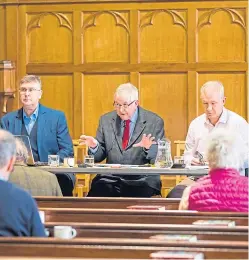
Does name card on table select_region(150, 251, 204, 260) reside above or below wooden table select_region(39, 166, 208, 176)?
below

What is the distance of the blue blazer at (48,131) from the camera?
775 cm

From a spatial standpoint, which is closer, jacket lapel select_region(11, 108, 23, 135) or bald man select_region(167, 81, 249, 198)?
bald man select_region(167, 81, 249, 198)

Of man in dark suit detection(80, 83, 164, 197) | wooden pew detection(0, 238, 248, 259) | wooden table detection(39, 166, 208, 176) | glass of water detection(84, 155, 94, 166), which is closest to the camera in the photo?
wooden pew detection(0, 238, 248, 259)

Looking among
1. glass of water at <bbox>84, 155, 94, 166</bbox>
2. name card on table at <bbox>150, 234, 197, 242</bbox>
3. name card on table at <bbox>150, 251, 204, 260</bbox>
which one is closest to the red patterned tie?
glass of water at <bbox>84, 155, 94, 166</bbox>

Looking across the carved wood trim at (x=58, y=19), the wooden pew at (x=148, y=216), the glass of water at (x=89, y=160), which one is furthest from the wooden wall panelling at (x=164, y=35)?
the wooden pew at (x=148, y=216)

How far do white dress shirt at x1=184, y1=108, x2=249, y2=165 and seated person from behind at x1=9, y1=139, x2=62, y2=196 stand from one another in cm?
164

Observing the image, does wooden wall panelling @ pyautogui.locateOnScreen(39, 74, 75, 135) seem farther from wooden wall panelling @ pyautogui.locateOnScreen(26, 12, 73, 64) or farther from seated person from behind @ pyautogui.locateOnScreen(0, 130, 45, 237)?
seated person from behind @ pyautogui.locateOnScreen(0, 130, 45, 237)

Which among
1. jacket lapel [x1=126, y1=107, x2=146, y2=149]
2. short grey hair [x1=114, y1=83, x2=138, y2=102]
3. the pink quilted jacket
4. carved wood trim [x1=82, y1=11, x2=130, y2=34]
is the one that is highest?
carved wood trim [x1=82, y1=11, x2=130, y2=34]

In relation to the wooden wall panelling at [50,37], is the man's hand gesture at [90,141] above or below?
below

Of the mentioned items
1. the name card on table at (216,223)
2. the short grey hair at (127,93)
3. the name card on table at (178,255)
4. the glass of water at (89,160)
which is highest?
the short grey hair at (127,93)

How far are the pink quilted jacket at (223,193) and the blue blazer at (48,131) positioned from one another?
10.2 feet

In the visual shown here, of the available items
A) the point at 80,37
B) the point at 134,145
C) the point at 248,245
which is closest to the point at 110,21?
the point at 80,37

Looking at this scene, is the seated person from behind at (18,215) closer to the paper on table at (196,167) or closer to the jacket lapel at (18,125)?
the paper on table at (196,167)

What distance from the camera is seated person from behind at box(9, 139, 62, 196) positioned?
18.9 ft
